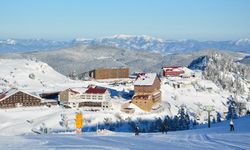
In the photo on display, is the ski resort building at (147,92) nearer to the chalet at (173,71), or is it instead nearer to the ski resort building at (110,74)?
the ski resort building at (110,74)

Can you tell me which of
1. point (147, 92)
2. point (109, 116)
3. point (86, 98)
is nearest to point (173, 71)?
point (147, 92)

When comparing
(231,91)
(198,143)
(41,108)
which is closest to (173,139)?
(198,143)

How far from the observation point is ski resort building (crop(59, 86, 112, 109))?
74812mm

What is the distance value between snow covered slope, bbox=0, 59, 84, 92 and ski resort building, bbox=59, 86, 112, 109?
14.2 metres

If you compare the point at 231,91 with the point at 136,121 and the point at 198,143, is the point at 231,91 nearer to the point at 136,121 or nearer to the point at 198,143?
the point at 136,121

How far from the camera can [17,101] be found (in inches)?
2827

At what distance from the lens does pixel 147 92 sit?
84.8 meters

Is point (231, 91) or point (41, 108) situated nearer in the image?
point (41, 108)

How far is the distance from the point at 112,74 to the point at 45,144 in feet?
321

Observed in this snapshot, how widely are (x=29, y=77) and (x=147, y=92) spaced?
1223 inches

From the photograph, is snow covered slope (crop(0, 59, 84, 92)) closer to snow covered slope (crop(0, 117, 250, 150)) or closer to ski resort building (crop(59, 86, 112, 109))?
ski resort building (crop(59, 86, 112, 109))

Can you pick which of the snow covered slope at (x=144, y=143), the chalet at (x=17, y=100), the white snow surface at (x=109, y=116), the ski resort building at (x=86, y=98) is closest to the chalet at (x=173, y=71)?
the white snow surface at (x=109, y=116)

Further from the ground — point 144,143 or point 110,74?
point 110,74

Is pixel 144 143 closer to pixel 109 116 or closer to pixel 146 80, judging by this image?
pixel 109 116
